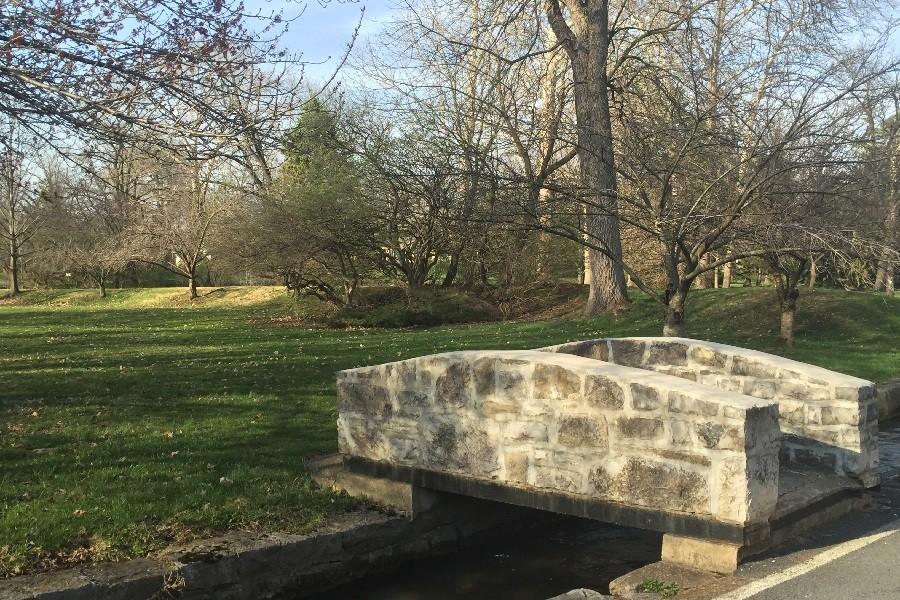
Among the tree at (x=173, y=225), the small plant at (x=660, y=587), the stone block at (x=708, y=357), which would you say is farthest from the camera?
the tree at (x=173, y=225)

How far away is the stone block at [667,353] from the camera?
7.60 meters

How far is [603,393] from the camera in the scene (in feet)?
17.6

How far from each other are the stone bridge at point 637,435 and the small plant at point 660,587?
33cm

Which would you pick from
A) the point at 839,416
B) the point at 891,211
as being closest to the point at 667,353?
the point at 839,416

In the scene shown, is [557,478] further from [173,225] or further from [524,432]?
[173,225]

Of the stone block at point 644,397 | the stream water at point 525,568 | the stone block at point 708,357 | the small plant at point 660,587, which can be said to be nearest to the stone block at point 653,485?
the stone block at point 644,397

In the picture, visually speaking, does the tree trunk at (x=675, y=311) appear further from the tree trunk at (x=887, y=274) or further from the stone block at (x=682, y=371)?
the tree trunk at (x=887, y=274)

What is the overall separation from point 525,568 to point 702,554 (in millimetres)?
1938

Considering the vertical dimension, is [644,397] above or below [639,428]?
above

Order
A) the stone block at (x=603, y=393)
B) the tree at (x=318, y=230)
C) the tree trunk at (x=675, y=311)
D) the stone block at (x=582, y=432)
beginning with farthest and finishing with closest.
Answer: the tree at (x=318, y=230) < the tree trunk at (x=675, y=311) < the stone block at (x=582, y=432) < the stone block at (x=603, y=393)

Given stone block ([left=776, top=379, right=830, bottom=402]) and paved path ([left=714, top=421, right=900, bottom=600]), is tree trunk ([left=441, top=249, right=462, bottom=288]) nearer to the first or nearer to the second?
stone block ([left=776, top=379, right=830, bottom=402])

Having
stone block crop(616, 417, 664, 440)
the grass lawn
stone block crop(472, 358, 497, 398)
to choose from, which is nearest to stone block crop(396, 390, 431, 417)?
stone block crop(472, 358, 497, 398)

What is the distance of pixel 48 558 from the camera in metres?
5.36

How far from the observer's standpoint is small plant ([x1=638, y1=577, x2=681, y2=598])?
472 cm
